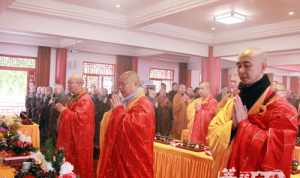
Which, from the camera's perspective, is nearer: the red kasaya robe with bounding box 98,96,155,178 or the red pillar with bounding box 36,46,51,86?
the red kasaya robe with bounding box 98,96,155,178

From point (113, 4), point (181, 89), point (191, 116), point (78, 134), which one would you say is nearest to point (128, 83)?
point (78, 134)

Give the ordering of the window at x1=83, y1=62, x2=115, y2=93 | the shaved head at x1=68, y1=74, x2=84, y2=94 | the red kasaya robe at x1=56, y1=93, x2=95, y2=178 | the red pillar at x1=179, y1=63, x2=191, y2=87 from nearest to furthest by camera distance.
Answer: the red kasaya robe at x1=56, y1=93, x2=95, y2=178 → the shaved head at x1=68, y1=74, x2=84, y2=94 → the window at x1=83, y1=62, x2=115, y2=93 → the red pillar at x1=179, y1=63, x2=191, y2=87

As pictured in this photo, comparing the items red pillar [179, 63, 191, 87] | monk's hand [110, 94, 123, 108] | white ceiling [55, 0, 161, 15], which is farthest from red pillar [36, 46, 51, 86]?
monk's hand [110, 94, 123, 108]

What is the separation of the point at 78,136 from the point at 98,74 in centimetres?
819

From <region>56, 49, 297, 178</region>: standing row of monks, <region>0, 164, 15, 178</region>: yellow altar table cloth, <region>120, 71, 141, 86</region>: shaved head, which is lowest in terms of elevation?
<region>0, 164, 15, 178</region>: yellow altar table cloth

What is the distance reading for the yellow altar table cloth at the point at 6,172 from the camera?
218 cm

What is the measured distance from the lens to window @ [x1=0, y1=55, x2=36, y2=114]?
9.92 meters

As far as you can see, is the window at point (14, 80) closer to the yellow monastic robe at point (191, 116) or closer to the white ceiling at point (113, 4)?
the white ceiling at point (113, 4)

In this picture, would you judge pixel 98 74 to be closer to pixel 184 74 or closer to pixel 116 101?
pixel 184 74

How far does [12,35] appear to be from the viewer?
929 cm

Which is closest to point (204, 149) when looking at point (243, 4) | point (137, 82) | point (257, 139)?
point (137, 82)

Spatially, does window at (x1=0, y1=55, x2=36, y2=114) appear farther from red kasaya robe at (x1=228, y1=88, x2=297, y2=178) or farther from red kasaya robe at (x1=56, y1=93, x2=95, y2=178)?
red kasaya robe at (x1=228, y1=88, x2=297, y2=178)

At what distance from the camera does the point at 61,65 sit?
1004 cm

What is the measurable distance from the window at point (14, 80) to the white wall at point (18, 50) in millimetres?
135
